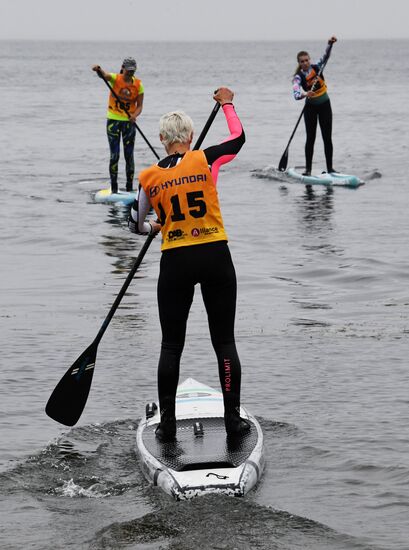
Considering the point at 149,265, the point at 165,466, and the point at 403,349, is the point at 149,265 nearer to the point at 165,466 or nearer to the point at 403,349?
the point at 403,349

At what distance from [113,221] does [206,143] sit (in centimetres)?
1358

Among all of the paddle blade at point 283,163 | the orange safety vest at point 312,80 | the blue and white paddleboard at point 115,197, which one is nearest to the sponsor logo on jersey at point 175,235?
the blue and white paddleboard at point 115,197

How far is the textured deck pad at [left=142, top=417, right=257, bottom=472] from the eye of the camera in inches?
243

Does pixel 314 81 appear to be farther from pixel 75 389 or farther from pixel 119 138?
pixel 75 389

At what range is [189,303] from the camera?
6.47 meters

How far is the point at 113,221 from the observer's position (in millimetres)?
15586

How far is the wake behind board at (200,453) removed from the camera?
19.6 feet

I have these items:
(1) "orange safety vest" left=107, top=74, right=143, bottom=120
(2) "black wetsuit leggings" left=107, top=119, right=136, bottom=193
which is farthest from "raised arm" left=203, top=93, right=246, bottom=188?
(2) "black wetsuit leggings" left=107, top=119, right=136, bottom=193

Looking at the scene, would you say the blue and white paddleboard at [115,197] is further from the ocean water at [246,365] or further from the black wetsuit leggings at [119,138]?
the black wetsuit leggings at [119,138]

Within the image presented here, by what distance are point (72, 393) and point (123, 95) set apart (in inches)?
372

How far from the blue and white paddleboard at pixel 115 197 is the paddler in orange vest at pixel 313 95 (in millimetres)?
2989

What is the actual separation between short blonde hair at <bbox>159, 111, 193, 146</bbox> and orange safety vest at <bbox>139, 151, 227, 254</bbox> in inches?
4.1

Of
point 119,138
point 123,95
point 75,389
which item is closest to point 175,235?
point 75,389

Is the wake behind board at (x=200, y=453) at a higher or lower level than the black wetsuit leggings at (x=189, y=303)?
lower
